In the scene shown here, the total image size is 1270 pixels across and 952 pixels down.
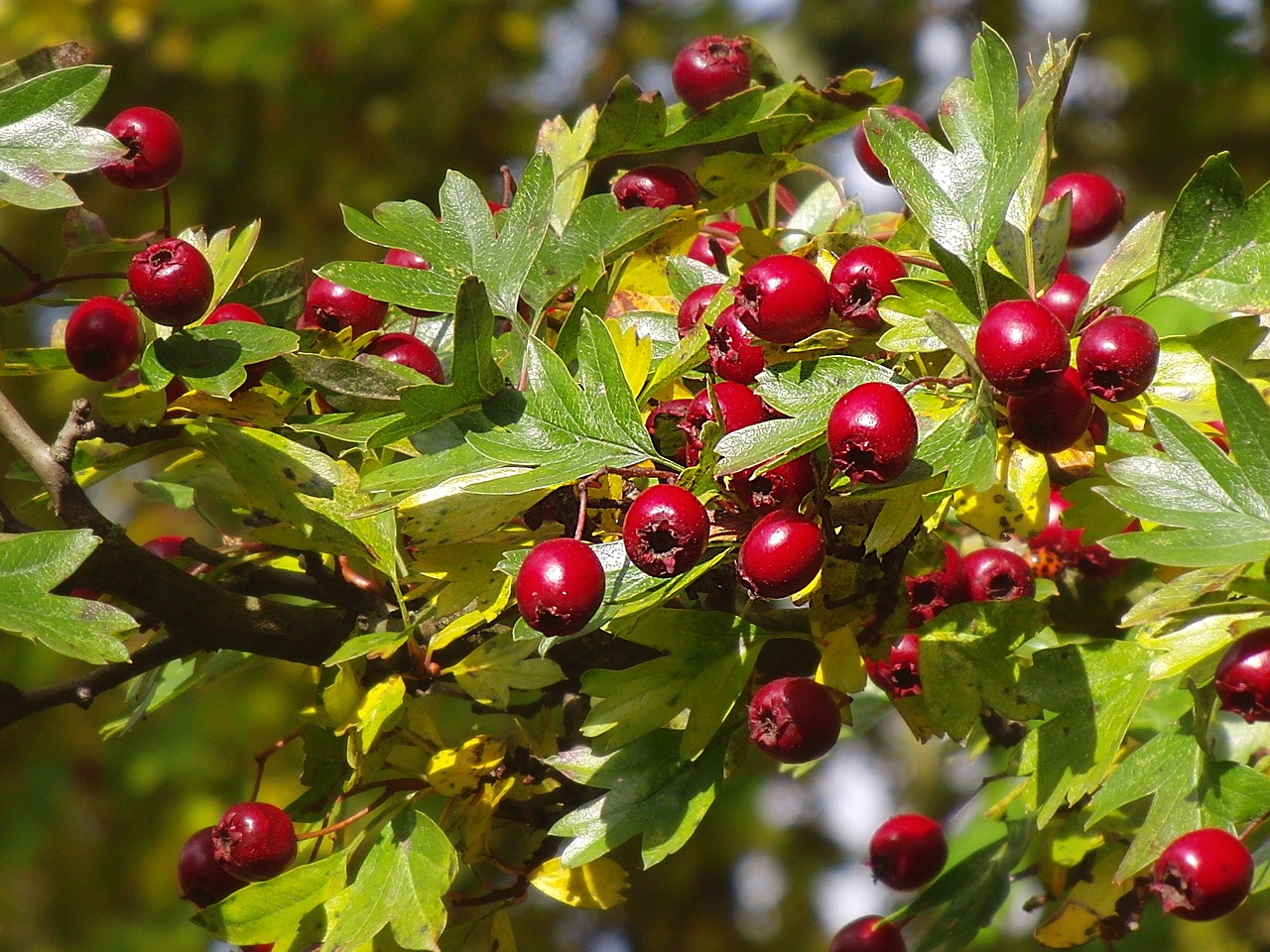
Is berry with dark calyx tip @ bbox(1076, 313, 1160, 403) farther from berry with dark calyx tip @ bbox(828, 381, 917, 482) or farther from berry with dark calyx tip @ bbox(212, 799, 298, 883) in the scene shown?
berry with dark calyx tip @ bbox(212, 799, 298, 883)

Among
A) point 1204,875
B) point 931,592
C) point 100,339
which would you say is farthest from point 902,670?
point 100,339

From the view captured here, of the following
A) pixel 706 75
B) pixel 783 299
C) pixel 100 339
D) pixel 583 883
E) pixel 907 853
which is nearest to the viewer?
pixel 783 299

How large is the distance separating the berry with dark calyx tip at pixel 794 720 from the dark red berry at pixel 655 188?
1.34 feet

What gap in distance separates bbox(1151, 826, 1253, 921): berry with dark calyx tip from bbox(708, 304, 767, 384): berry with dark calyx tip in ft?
1.36

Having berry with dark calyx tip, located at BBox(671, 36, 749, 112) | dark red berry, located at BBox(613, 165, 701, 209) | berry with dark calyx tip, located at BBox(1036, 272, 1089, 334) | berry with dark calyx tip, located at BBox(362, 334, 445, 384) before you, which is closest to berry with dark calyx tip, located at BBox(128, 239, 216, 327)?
berry with dark calyx tip, located at BBox(362, 334, 445, 384)

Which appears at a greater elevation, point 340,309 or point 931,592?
point 340,309

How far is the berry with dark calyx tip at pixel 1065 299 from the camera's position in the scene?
876 mm

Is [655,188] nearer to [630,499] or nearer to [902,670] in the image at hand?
[630,499]

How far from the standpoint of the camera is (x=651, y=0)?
5.62 m

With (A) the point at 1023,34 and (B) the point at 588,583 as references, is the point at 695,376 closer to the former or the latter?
(B) the point at 588,583

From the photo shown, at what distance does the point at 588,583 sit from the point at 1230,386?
38 cm

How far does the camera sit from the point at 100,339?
952 mm

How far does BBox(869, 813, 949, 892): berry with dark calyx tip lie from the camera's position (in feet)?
4.25

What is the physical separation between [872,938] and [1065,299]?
2.09ft
